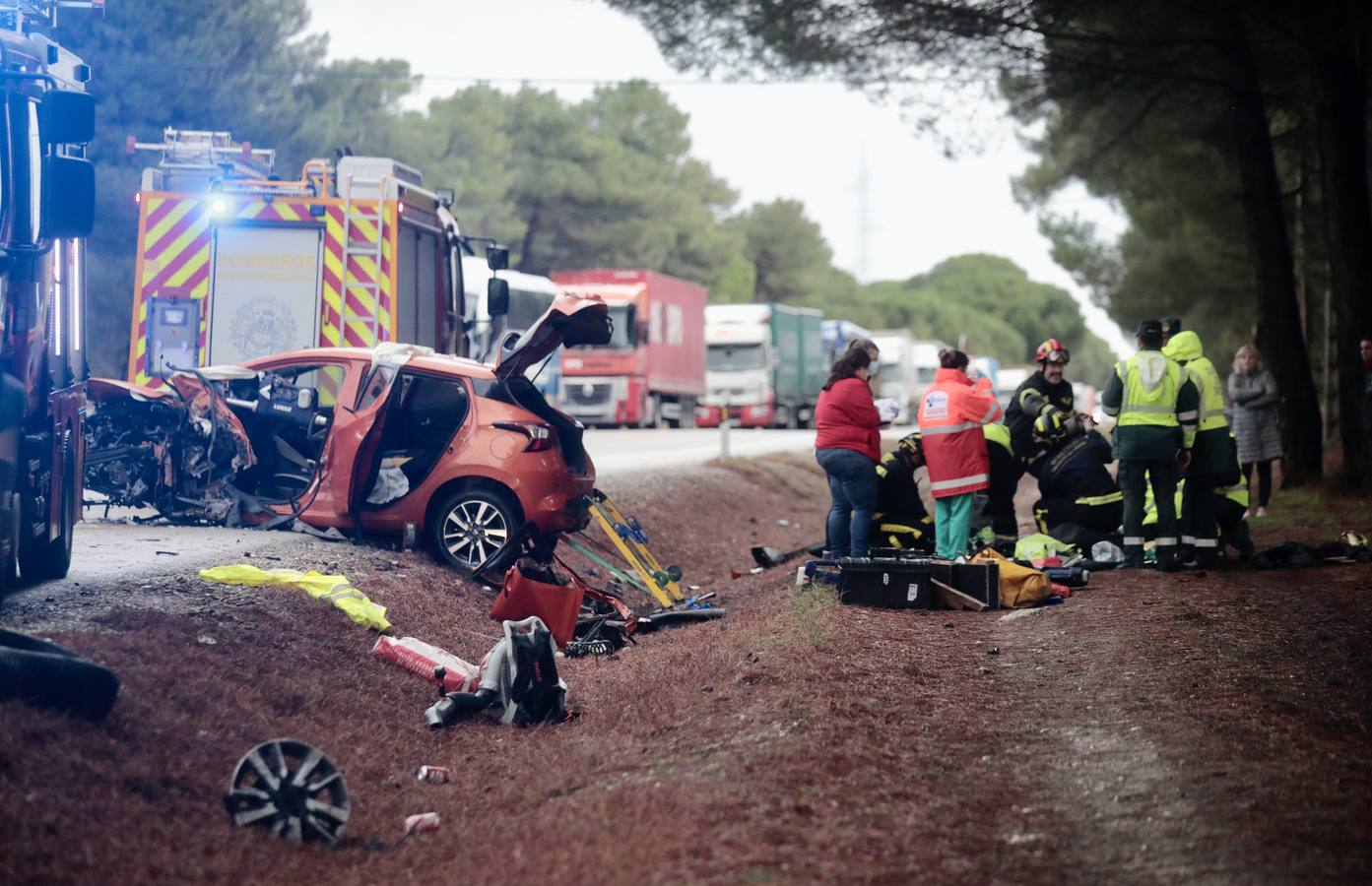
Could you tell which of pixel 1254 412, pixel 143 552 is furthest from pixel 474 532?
pixel 1254 412

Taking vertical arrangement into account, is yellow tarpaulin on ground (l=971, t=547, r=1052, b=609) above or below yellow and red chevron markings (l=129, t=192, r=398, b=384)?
below

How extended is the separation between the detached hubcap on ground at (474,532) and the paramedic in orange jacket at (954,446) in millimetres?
3126

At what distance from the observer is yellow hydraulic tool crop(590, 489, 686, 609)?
12.7 m

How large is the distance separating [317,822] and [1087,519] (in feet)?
28.7

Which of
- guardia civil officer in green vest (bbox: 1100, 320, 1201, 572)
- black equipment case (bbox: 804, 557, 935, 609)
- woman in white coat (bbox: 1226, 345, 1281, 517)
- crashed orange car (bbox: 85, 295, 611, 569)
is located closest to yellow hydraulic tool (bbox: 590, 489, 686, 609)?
crashed orange car (bbox: 85, 295, 611, 569)

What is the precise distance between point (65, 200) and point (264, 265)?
837 centimetres

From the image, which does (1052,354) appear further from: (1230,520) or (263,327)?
(263,327)

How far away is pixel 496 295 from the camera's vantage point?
605 inches

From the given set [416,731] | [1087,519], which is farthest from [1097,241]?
[416,731]

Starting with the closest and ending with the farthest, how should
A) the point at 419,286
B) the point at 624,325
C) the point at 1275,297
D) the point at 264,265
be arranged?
the point at 264,265
the point at 419,286
the point at 1275,297
the point at 624,325

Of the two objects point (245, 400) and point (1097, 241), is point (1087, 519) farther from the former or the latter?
point (1097, 241)

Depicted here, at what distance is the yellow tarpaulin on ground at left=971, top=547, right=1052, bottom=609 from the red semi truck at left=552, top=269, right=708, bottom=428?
2609 centimetres

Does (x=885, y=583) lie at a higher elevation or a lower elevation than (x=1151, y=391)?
lower

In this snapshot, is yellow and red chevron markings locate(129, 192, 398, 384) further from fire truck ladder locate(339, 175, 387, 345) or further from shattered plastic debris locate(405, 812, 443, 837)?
shattered plastic debris locate(405, 812, 443, 837)
